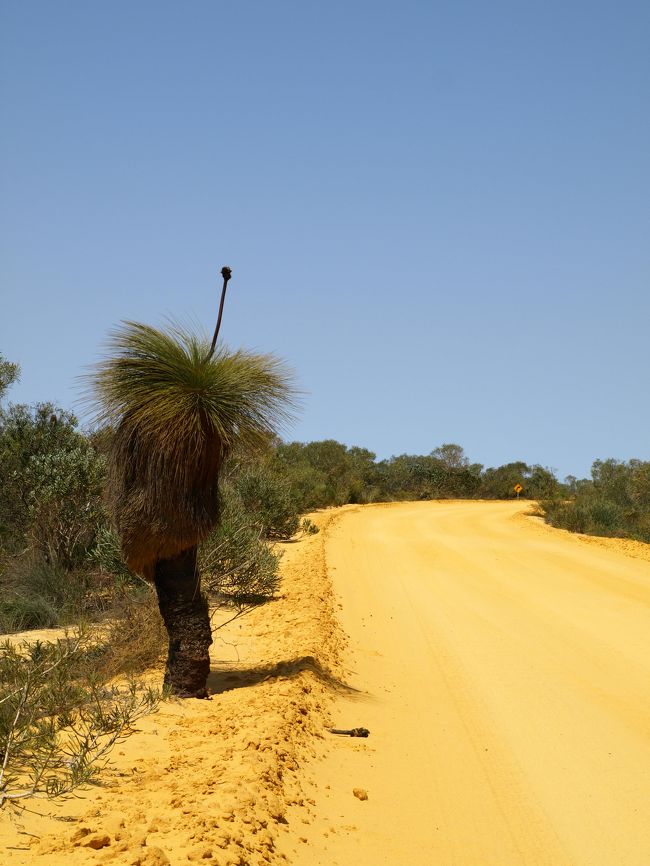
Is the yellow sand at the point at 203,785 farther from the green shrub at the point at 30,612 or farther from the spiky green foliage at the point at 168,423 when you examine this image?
the green shrub at the point at 30,612

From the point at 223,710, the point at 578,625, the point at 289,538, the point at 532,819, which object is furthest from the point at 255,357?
the point at 289,538

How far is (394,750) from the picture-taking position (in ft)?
22.2

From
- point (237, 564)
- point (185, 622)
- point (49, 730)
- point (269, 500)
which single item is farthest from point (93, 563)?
point (49, 730)

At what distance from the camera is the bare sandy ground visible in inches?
172

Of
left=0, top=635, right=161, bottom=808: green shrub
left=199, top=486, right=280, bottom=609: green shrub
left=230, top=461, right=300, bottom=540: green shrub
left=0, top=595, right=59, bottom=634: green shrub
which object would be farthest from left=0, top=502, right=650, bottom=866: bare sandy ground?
left=230, top=461, right=300, bottom=540: green shrub

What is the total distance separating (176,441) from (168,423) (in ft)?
0.55

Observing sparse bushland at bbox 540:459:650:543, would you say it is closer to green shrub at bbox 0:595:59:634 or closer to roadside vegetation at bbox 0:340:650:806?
roadside vegetation at bbox 0:340:650:806

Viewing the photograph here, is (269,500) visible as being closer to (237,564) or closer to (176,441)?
(237,564)

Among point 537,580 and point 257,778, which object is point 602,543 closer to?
point 537,580

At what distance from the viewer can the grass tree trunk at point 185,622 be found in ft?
23.8

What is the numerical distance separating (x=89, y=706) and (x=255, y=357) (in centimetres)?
325

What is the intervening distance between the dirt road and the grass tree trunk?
1.39 m

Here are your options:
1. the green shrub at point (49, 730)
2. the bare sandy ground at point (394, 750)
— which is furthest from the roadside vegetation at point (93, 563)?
the bare sandy ground at point (394, 750)

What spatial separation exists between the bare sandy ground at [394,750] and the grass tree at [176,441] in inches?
39.2
